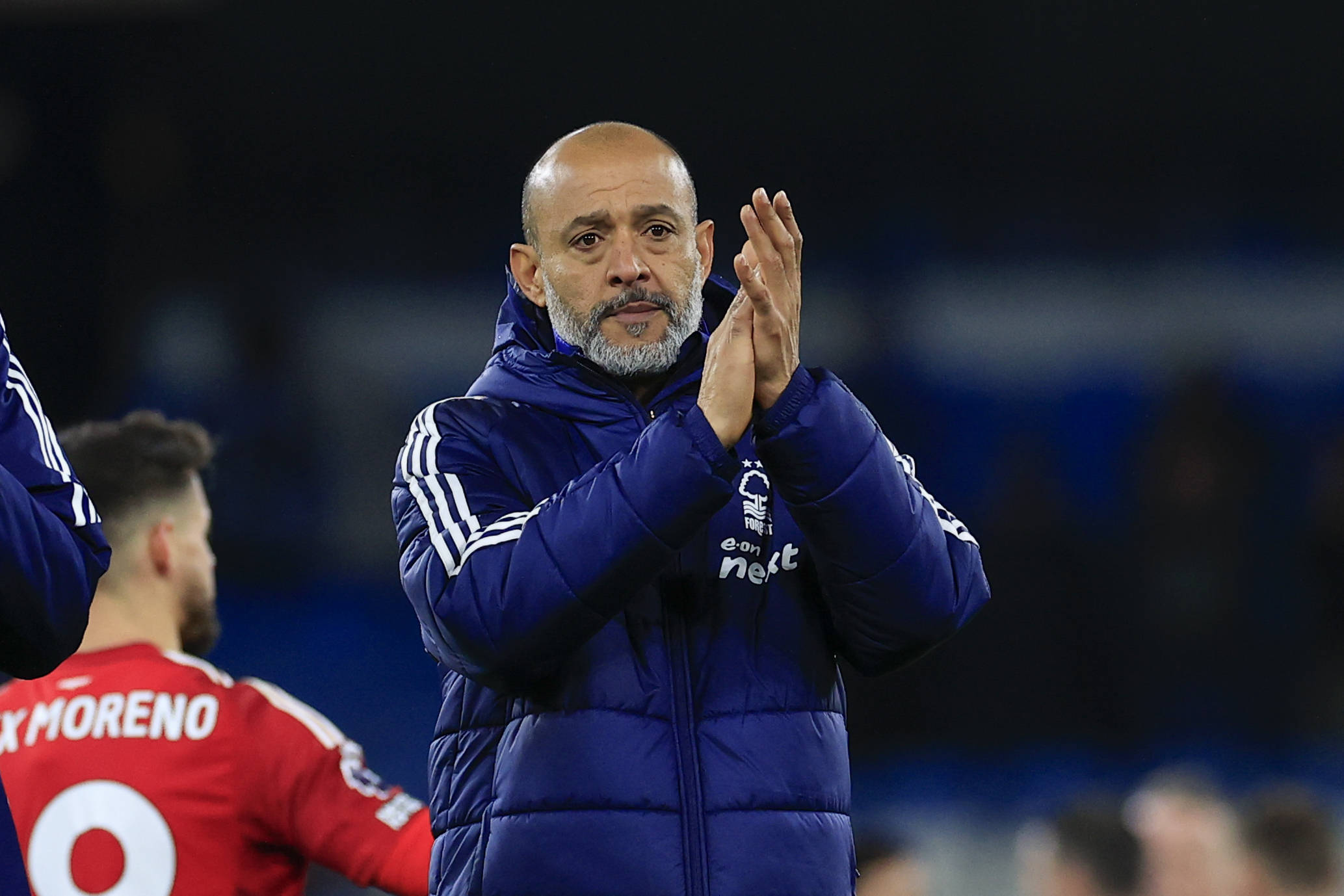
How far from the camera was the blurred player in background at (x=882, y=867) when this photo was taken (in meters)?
3.55

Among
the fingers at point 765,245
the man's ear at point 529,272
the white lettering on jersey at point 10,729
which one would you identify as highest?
the man's ear at point 529,272

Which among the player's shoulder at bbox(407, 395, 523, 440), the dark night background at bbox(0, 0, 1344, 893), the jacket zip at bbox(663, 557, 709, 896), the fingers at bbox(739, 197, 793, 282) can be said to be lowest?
the jacket zip at bbox(663, 557, 709, 896)

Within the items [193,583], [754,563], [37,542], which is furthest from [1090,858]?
[37,542]

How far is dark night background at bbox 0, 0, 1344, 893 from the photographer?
5.33 m

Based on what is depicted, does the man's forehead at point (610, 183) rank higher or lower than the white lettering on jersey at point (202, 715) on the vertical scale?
higher

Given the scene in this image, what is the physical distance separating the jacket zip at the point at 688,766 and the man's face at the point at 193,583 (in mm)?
1173

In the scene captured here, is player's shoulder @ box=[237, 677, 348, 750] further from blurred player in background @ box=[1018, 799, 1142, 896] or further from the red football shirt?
blurred player in background @ box=[1018, 799, 1142, 896]

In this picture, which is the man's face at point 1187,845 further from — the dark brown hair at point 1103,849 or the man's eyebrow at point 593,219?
the man's eyebrow at point 593,219

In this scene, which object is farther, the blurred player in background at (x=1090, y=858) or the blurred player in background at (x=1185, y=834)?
the blurred player in background at (x=1185, y=834)

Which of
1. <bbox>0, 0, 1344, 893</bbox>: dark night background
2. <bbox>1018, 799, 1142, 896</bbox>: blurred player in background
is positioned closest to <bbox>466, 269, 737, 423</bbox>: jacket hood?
<bbox>1018, 799, 1142, 896</bbox>: blurred player in background

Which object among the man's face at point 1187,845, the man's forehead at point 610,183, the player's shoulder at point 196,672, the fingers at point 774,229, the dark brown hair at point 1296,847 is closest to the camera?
the fingers at point 774,229

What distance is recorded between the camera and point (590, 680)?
5.26ft

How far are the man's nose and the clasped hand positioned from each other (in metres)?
0.21

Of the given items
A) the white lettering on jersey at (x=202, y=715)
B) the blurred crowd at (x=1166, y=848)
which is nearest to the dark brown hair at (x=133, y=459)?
the white lettering on jersey at (x=202, y=715)
